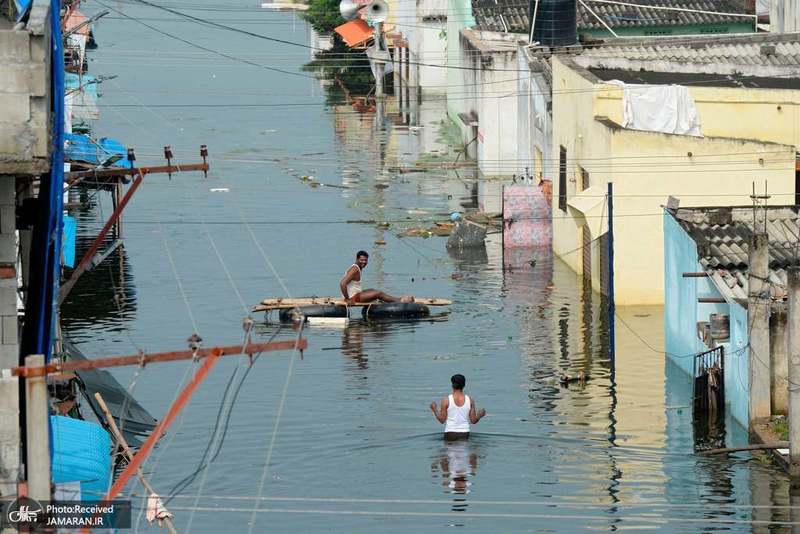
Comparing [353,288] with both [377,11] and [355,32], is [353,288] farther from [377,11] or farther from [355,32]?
[355,32]

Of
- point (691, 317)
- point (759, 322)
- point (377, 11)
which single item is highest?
point (377, 11)

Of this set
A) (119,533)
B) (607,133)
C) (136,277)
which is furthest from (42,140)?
(136,277)

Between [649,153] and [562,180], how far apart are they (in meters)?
5.47

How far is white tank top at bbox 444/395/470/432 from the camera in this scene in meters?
22.3

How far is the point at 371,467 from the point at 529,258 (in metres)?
16.2

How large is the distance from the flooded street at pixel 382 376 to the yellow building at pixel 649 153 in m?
0.69

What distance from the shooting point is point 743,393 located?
2327 centimetres

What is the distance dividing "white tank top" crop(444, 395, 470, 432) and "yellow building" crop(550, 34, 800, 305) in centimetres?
985

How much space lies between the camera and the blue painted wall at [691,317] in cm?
2327

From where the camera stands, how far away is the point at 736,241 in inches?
1010

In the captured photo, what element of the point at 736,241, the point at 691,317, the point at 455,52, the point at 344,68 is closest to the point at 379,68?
the point at 344,68

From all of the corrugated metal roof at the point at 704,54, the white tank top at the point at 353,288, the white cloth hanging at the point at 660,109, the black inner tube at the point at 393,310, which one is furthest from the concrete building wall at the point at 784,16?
the white tank top at the point at 353,288

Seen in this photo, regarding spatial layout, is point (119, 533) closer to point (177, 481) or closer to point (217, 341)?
point (177, 481)

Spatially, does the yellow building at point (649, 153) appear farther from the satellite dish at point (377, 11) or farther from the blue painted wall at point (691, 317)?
the satellite dish at point (377, 11)
